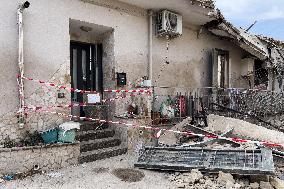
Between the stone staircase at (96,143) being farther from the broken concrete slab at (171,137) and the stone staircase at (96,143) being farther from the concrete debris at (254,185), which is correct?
the concrete debris at (254,185)

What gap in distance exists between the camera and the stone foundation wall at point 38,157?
5.84 metres

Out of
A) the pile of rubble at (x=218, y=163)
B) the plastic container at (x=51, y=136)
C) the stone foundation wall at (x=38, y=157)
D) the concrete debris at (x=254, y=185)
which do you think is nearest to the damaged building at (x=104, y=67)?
the stone foundation wall at (x=38, y=157)

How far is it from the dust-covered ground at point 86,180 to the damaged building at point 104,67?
1.17ft

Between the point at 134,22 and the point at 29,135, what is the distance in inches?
198

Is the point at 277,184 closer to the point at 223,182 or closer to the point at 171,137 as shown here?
the point at 223,182

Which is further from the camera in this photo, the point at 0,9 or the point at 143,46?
the point at 143,46

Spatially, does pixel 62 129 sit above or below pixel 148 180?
above

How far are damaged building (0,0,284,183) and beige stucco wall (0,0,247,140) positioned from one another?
0.08 feet

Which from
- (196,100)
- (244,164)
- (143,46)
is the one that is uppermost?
(143,46)

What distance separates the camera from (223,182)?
5340 mm

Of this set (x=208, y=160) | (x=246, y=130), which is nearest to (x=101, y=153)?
(x=208, y=160)

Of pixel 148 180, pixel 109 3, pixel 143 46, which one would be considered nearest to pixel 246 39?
pixel 143 46

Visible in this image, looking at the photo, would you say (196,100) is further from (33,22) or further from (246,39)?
(33,22)

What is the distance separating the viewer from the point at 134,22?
917 cm
